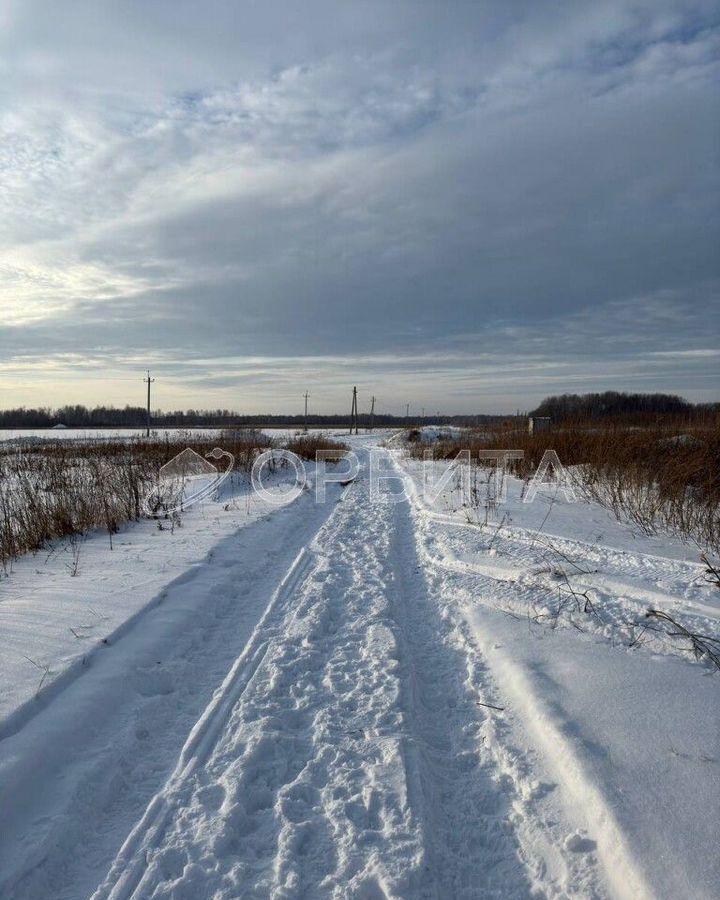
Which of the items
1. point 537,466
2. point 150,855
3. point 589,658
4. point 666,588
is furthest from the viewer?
point 537,466

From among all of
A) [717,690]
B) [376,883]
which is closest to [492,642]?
[717,690]

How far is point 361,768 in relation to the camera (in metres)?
2.99

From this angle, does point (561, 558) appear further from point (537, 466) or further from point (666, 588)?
point (537, 466)

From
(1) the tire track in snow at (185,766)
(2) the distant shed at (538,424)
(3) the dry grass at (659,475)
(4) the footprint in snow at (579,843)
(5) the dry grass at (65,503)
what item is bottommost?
(1) the tire track in snow at (185,766)

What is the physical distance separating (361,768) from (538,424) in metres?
19.5

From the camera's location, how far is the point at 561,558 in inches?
271

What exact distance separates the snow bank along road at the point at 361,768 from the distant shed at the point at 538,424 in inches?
630

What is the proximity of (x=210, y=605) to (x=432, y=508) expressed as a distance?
651 cm

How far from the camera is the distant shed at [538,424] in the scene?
20.2 meters

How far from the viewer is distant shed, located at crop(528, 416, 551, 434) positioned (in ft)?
66.1

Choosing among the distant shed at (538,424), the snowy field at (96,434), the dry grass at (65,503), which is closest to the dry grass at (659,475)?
the distant shed at (538,424)

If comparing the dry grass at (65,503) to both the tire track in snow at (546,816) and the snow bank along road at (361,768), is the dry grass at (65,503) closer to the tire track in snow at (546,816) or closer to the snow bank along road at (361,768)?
the snow bank along road at (361,768)

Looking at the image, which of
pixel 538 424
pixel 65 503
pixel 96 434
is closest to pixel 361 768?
pixel 65 503

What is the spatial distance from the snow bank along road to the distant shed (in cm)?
1600
